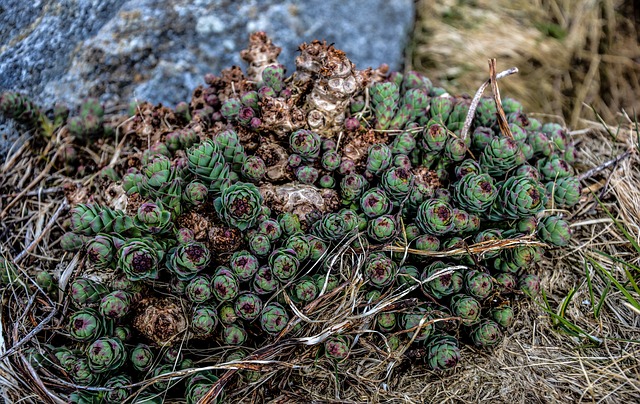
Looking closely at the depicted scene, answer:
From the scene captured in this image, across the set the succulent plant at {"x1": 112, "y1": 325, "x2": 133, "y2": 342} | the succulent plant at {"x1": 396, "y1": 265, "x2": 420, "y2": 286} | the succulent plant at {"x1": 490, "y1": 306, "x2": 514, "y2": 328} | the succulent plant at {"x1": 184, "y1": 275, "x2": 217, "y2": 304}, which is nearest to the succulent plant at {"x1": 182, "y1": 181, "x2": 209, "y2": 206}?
the succulent plant at {"x1": 184, "y1": 275, "x2": 217, "y2": 304}

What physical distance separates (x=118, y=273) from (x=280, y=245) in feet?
2.14

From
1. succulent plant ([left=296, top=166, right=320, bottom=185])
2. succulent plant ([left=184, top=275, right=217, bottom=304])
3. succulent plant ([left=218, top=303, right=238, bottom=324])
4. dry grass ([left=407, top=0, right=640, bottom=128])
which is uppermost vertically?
succulent plant ([left=296, top=166, right=320, bottom=185])

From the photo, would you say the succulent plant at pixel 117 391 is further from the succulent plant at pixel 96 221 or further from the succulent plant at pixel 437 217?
the succulent plant at pixel 437 217

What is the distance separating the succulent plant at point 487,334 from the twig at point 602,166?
90 centimetres

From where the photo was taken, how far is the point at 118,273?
2115 millimetres

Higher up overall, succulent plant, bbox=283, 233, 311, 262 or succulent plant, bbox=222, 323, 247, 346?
succulent plant, bbox=283, 233, 311, 262

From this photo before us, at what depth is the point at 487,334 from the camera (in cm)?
208

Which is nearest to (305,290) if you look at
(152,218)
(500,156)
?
(152,218)

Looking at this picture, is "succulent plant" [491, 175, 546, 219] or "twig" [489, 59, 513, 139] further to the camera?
"twig" [489, 59, 513, 139]

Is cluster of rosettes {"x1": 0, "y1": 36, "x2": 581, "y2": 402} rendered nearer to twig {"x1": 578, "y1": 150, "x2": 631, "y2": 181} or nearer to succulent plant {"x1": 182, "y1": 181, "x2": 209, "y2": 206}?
succulent plant {"x1": 182, "y1": 181, "x2": 209, "y2": 206}

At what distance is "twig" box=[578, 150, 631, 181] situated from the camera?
2.52m

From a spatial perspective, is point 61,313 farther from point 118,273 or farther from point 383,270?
point 383,270

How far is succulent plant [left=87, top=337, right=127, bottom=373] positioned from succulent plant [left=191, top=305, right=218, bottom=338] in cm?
28

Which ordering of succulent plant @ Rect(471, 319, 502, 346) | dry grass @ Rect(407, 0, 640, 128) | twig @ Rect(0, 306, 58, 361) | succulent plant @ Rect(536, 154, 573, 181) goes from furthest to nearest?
dry grass @ Rect(407, 0, 640, 128) < succulent plant @ Rect(536, 154, 573, 181) < succulent plant @ Rect(471, 319, 502, 346) < twig @ Rect(0, 306, 58, 361)
